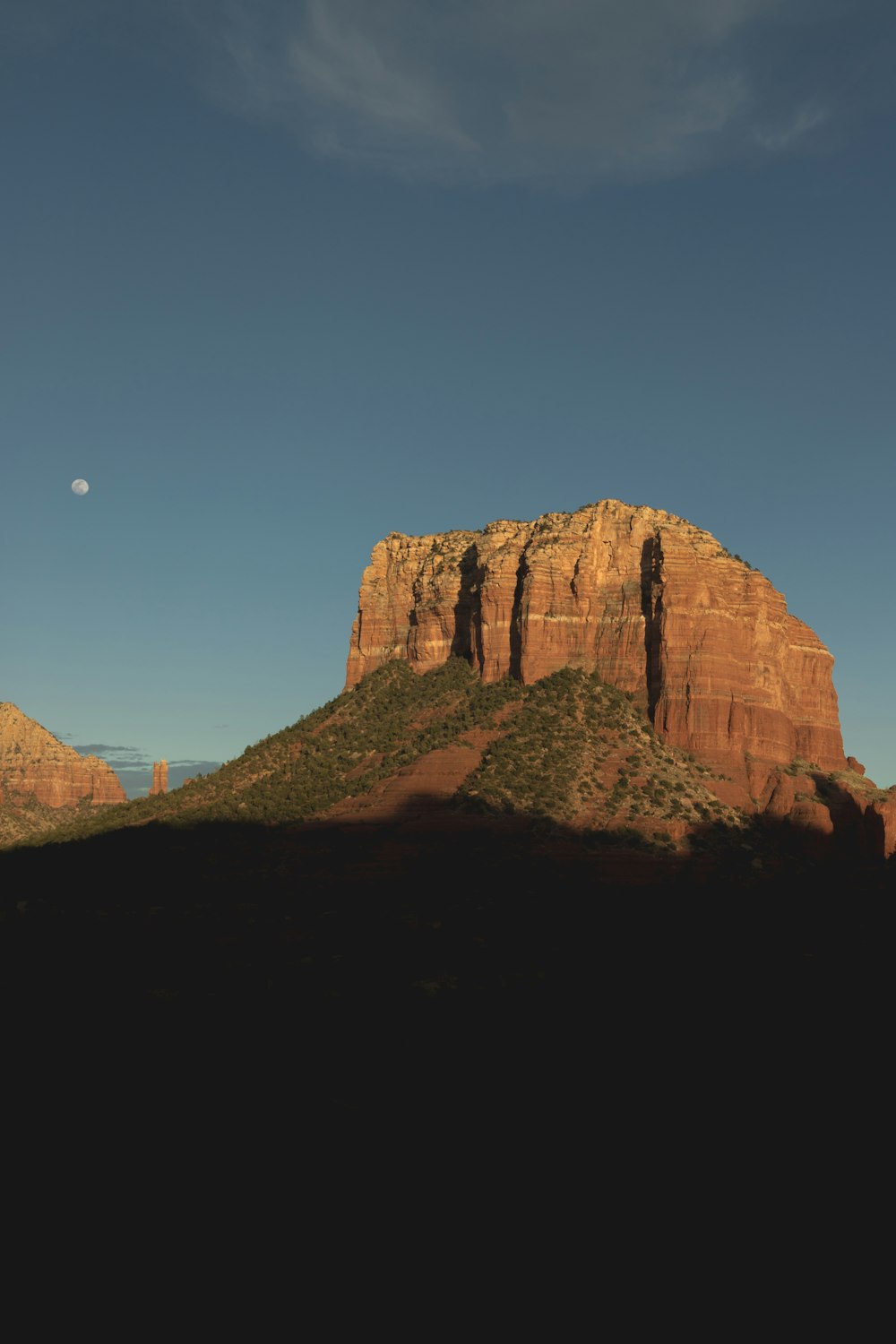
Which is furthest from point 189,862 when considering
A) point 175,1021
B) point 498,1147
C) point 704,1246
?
point 704,1246

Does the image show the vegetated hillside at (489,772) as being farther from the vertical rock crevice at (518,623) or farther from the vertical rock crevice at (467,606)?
the vertical rock crevice at (467,606)

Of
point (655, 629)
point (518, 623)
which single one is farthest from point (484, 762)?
point (655, 629)

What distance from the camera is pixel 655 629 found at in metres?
97.6

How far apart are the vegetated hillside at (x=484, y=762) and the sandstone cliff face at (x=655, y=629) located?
9.24 ft

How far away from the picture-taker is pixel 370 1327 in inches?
958

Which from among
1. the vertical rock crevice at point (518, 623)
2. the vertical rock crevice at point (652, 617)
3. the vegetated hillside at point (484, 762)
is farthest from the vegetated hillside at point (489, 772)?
the vertical rock crevice at point (652, 617)

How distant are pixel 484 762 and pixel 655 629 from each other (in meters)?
21.6

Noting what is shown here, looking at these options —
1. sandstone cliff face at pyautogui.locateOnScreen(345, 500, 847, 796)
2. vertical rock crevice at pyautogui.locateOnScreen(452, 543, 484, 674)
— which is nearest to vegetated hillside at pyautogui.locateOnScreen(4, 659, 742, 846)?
vertical rock crevice at pyautogui.locateOnScreen(452, 543, 484, 674)

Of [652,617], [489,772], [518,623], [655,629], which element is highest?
[652,617]

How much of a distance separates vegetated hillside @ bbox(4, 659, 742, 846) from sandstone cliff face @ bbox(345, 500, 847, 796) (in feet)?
9.24

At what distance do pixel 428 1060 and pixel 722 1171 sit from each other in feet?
36.7

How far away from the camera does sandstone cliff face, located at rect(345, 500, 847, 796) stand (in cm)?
9550

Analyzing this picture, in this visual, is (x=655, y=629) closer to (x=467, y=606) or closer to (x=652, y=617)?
(x=652, y=617)

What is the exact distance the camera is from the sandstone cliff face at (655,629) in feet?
313
